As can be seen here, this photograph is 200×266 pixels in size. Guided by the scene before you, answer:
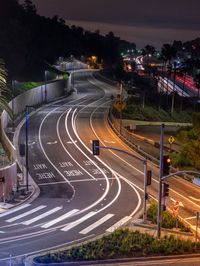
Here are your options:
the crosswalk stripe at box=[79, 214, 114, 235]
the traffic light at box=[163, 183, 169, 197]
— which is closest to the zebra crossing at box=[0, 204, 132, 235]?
the crosswalk stripe at box=[79, 214, 114, 235]


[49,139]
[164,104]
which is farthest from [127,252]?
[164,104]

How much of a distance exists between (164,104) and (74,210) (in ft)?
324

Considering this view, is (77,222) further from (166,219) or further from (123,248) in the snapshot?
(123,248)

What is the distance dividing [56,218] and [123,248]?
12.2m

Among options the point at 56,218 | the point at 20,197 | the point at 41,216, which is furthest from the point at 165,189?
the point at 20,197

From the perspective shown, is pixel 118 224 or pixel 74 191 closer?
pixel 118 224

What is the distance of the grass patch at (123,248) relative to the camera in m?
31.3

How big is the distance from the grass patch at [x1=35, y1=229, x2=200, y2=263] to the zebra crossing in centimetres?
635

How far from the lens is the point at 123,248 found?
32.8 m

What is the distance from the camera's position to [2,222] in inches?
1674

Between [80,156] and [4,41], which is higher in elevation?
[4,41]

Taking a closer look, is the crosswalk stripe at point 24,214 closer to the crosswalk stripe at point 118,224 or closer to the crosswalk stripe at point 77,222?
the crosswalk stripe at point 77,222

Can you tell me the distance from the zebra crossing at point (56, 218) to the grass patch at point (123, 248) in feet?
20.8

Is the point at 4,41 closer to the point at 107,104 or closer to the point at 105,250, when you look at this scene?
the point at 107,104
